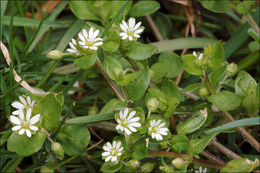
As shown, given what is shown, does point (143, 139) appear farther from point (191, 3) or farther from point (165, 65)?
point (191, 3)

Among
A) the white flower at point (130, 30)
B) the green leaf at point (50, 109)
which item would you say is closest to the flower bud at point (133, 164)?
the green leaf at point (50, 109)

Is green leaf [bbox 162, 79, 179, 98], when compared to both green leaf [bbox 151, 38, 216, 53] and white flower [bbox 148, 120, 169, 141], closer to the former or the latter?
white flower [bbox 148, 120, 169, 141]

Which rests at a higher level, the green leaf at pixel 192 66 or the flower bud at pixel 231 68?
the green leaf at pixel 192 66

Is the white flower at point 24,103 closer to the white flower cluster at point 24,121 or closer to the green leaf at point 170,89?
the white flower cluster at point 24,121

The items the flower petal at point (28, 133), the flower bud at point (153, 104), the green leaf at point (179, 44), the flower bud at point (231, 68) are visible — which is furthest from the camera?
the green leaf at point (179, 44)

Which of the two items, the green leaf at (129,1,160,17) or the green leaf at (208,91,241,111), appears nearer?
the green leaf at (208,91,241,111)

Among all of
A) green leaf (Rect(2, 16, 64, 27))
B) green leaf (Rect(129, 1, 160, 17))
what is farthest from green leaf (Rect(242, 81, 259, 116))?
green leaf (Rect(2, 16, 64, 27))

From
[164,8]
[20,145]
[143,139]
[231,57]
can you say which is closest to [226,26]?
[231,57]
